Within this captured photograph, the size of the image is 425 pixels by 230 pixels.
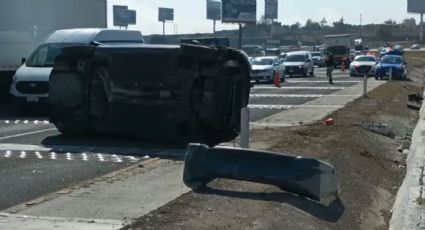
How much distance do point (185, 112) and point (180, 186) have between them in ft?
14.7

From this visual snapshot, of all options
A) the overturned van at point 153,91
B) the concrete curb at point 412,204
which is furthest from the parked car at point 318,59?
the concrete curb at point 412,204

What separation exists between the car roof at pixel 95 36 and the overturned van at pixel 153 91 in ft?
18.3

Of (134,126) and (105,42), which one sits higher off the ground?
(105,42)

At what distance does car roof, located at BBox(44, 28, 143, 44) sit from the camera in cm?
2109

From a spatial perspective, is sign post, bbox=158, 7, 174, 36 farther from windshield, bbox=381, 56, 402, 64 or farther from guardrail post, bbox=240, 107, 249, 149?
guardrail post, bbox=240, 107, 249, 149

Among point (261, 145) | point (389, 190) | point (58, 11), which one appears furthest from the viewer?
point (58, 11)

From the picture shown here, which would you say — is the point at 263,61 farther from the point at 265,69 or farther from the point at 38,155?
the point at 38,155

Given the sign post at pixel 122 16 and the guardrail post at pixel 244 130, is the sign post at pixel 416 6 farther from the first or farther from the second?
the guardrail post at pixel 244 130

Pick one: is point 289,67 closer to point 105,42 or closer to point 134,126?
point 105,42

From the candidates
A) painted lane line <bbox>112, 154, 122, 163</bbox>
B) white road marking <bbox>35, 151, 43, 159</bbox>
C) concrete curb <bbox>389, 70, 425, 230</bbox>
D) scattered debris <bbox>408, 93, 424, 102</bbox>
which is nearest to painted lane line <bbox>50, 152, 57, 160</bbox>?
white road marking <bbox>35, 151, 43, 159</bbox>

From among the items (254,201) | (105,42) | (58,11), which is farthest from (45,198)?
(58,11)

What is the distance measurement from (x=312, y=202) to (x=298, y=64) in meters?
42.7

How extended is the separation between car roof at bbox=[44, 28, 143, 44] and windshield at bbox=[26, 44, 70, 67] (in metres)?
0.30

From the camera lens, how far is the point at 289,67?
169 ft
